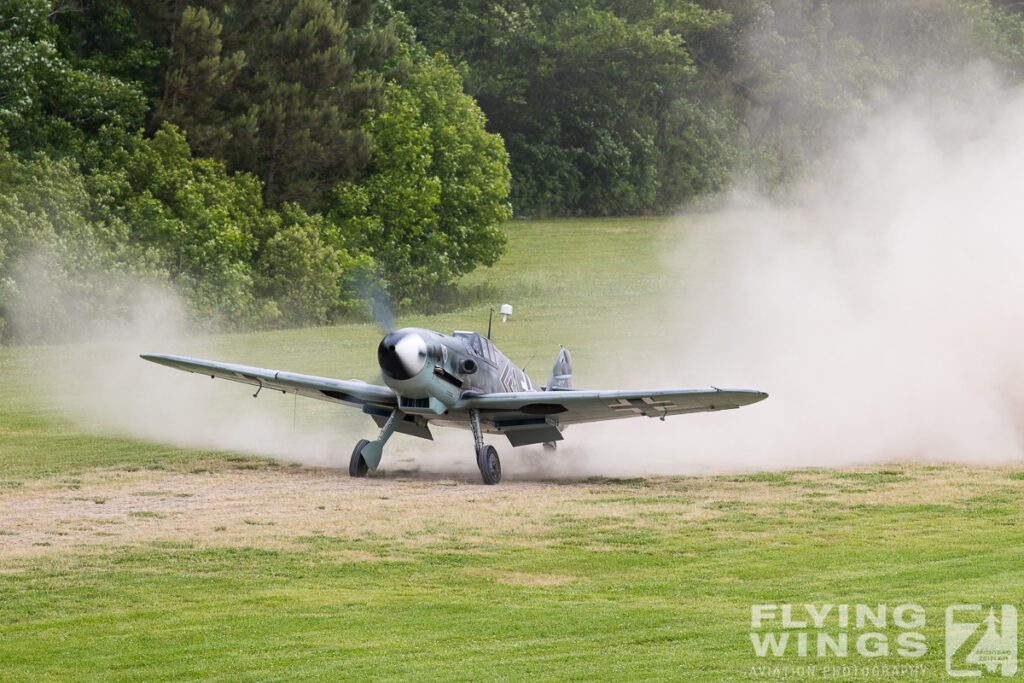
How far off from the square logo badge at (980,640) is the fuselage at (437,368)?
29.1ft

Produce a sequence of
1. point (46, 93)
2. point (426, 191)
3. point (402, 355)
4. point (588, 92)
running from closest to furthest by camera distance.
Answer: point (402, 355), point (46, 93), point (426, 191), point (588, 92)

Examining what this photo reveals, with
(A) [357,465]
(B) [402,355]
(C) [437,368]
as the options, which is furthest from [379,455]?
(B) [402,355]

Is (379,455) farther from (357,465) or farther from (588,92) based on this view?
(588,92)

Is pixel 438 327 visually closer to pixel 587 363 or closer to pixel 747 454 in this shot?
pixel 587 363

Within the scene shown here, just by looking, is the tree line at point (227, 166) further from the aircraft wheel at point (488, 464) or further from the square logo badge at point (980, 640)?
the square logo badge at point (980, 640)

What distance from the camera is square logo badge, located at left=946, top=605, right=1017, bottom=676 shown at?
9312mm

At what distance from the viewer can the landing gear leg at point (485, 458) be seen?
19.3 m

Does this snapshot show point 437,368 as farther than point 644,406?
No

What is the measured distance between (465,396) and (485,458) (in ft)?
3.00

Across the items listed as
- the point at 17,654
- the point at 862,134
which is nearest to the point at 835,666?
the point at 17,654

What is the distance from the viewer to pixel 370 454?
2012cm

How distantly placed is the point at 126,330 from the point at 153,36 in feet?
34.6

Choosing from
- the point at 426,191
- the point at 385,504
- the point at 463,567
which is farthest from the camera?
the point at 426,191

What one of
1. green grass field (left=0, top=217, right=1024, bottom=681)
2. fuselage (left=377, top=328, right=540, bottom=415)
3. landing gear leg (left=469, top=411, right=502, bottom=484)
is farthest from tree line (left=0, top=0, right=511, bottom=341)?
landing gear leg (left=469, top=411, right=502, bottom=484)
